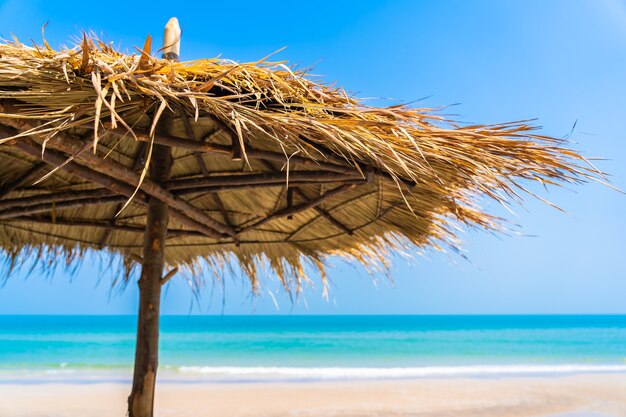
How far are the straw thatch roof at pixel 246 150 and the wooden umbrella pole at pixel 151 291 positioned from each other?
0.31ft

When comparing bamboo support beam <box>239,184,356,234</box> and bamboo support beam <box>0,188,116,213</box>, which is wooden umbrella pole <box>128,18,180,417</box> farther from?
bamboo support beam <box>239,184,356,234</box>

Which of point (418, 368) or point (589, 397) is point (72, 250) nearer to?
point (589, 397)

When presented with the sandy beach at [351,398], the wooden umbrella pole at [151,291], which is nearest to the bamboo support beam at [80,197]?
the wooden umbrella pole at [151,291]

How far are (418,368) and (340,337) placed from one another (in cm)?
938

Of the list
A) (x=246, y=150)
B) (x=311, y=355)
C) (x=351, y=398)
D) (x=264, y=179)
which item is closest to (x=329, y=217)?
(x=264, y=179)

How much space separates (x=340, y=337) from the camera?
22859 millimetres

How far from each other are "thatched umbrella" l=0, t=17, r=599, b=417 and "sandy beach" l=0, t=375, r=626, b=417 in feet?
11.6

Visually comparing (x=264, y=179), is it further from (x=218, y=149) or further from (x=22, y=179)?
(x=22, y=179)

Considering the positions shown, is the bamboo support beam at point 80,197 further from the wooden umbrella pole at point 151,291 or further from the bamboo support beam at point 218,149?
the bamboo support beam at point 218,149

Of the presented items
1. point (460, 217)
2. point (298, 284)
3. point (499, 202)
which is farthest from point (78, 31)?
point (298, 284)

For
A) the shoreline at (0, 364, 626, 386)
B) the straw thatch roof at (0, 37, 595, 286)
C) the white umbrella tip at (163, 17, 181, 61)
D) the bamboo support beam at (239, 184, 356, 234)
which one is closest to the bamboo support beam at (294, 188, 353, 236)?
the straw thatch roof at (0, 37, 595, 286)

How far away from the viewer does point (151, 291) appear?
261 centimetres

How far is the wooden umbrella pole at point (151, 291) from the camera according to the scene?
2.50m

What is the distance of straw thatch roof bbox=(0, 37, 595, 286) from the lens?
1699mm
